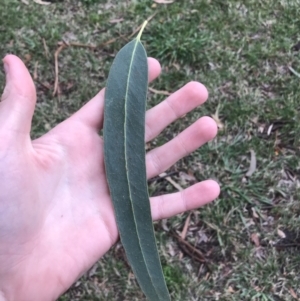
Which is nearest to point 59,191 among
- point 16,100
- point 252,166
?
point 16,100

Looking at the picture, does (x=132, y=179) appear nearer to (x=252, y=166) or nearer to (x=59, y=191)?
(x=59, y=191)

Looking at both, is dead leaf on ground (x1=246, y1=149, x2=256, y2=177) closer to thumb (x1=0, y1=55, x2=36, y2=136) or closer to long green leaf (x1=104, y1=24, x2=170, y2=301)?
long green leaf (x1=104, y1=24, x2=170, y2=301)

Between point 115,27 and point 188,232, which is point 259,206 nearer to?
point 188,232

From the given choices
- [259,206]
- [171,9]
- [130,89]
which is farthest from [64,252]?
[171,9]

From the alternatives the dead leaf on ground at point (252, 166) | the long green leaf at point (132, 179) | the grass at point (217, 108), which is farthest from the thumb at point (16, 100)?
the dead leaf on ground at point (252, 166)

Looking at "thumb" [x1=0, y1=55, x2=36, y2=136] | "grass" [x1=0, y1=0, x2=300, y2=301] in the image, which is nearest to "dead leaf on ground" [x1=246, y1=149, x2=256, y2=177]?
"grass" [x1=0, y1=0, x2=300, y2=301]

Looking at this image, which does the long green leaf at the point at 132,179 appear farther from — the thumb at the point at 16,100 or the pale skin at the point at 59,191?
the thumb at the point at 16,100
